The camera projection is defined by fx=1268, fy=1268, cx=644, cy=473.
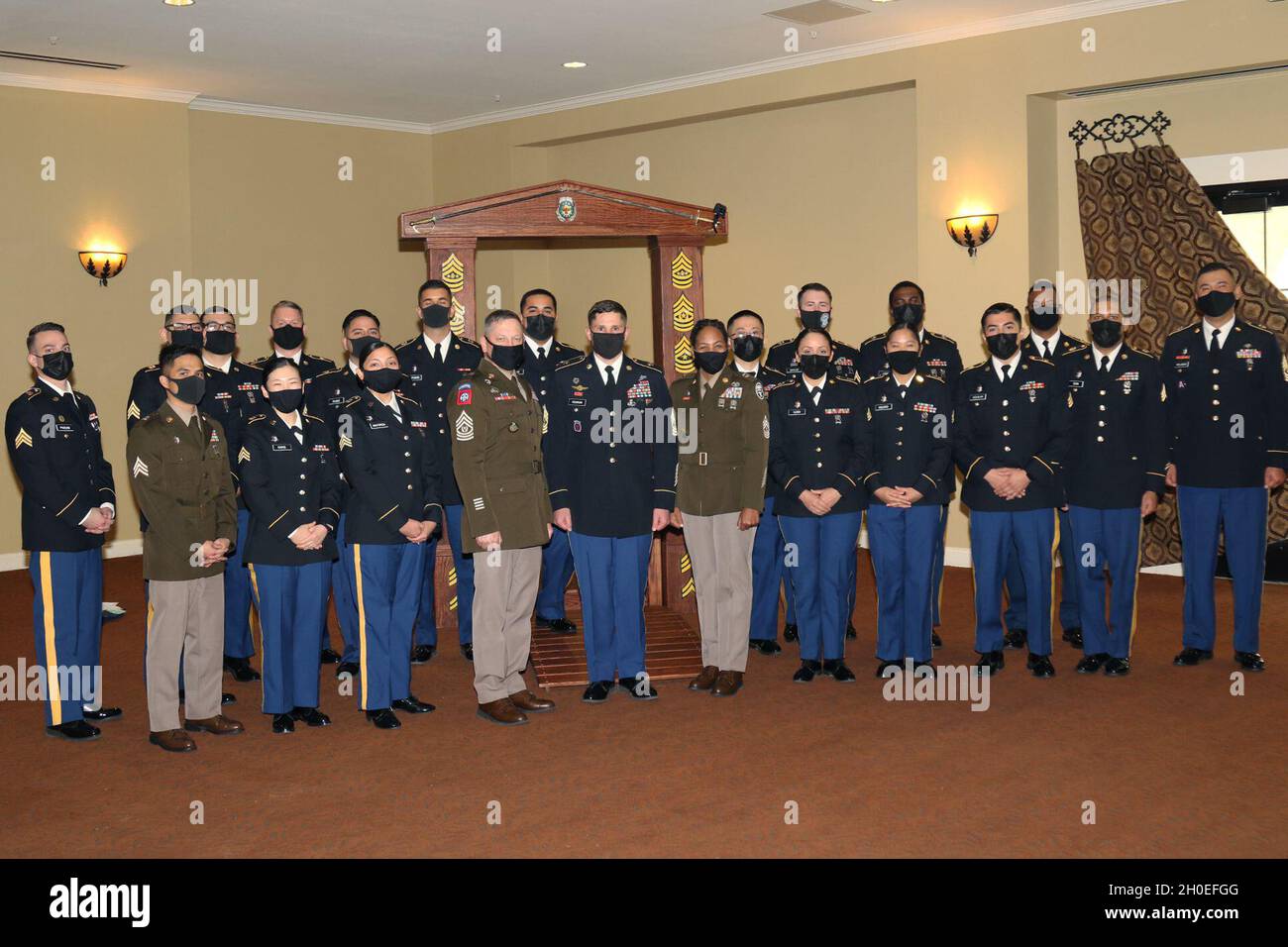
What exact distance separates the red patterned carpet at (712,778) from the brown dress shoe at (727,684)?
0.07 m

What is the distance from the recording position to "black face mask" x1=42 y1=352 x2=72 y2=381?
5176mm

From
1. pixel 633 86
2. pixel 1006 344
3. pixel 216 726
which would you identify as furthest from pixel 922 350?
pixel 633 86

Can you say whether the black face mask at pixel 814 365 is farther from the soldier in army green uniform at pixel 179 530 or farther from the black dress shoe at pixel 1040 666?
the soldier in army green uniform at pixel 179 530

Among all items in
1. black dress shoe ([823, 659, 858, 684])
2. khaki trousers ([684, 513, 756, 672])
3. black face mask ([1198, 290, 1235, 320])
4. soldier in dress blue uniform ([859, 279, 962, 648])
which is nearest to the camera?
khaki trousers ([684, 513, 756, 672])

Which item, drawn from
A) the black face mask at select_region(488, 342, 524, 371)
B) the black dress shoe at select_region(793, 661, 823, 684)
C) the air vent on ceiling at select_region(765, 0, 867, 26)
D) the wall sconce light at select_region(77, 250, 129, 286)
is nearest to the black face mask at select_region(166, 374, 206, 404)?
the black face mask at select_region(488, 342, 524, 371)

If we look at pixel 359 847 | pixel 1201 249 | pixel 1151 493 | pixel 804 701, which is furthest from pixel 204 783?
pixel 1201 249

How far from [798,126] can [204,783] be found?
24.3ft

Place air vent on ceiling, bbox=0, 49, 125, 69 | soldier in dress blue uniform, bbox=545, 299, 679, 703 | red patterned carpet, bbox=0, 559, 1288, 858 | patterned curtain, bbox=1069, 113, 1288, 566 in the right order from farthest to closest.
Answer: air vent on ceiling, bbox=0, 49, 125, 69, patterned curtain, bbox=1069, 113, 1288, 566, soldier in dress blue uniform, bbox=545, 299, 679, 703, red patterned carpet, bbox=0, 559, 1288, 858

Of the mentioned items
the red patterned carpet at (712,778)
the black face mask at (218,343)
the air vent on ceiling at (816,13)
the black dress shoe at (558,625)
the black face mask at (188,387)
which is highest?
the air vent on ceiling at (816,13)

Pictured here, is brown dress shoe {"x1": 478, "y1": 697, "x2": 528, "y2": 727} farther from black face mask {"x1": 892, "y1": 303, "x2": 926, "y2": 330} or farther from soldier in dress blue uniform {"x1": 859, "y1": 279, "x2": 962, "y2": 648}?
black face mask {"x1": 892, "y1": 303, "x2": 926, "y2": 330}

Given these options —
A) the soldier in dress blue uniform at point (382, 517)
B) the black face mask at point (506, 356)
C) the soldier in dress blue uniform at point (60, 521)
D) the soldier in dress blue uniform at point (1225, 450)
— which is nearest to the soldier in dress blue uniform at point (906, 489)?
the soldier in dress blue uniform at point (1225, 450)

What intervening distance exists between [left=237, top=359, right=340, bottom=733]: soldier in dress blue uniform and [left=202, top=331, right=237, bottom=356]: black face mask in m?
0.84

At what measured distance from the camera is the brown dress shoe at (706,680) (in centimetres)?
580

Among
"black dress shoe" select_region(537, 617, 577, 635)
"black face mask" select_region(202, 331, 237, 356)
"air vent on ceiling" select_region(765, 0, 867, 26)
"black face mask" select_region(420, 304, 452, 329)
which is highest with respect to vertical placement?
"air vent on ceiling" select_region(765, 0, 867, 26)
